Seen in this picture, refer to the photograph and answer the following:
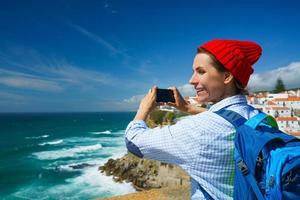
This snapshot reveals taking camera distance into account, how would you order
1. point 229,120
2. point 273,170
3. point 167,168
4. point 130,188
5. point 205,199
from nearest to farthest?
point 273,170 < point 229,120 < point 205,199 < point 167,168 < point 130,188

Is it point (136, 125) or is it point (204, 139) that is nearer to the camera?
point (204, 139)

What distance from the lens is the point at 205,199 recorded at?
4.62ft

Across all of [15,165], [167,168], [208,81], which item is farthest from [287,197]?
[15,165]

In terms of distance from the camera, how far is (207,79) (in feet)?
4.83

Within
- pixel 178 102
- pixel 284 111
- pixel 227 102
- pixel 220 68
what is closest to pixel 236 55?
pixel 220 68

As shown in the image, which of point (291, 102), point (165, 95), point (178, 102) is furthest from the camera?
point (291, 102)

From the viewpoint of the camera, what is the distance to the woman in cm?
128

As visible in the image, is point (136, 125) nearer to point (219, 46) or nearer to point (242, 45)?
point (219, 46)

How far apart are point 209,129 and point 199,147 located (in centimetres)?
9

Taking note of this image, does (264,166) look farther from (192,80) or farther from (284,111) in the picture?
(284,111)

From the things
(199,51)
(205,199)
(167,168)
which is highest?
(199,51)

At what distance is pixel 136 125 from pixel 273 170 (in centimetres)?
63

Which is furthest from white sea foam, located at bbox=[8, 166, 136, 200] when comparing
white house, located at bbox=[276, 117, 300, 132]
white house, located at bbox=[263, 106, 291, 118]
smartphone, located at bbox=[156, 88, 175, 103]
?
white house, located at bbox=[263, 106, 291, 118]

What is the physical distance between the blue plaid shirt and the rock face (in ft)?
53.2
